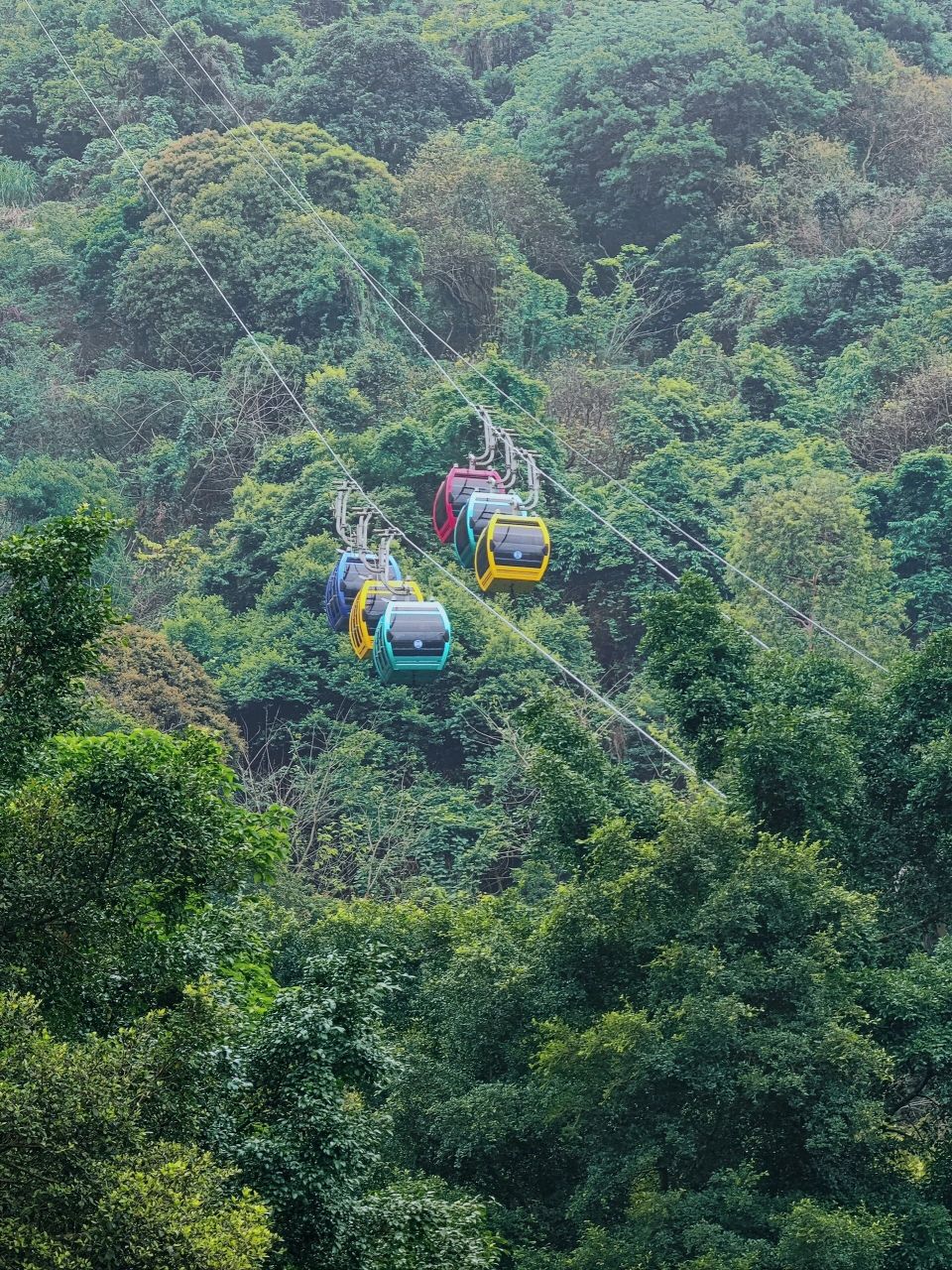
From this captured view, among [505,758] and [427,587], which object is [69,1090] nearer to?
[505,758]

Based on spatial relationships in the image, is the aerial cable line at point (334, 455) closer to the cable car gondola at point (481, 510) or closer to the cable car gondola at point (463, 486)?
the cable car gondola at point (463, 486)

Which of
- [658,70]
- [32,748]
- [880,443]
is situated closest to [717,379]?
[880,443]

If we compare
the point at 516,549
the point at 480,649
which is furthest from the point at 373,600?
the point at 480,649

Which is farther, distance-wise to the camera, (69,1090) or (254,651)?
(254,651)

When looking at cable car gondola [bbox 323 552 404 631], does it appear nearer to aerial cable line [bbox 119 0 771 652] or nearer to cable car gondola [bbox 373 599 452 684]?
cable car gondola [bbox 373 599 452 684]

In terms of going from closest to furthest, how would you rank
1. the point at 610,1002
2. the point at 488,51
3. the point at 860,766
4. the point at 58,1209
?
the point at 58,1209 → the point at 610,1002 → the point at 860,766 → the point at 488,51

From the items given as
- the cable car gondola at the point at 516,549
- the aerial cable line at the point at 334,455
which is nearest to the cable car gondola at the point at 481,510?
the cable car gondola at the point at 516,549
